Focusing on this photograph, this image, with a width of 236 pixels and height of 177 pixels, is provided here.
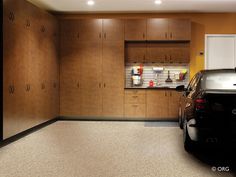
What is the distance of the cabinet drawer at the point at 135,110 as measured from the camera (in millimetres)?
7578

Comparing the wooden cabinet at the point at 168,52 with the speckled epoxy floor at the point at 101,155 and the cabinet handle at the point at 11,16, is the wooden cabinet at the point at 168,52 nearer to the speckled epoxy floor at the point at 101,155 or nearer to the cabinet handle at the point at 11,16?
the speckled epoxy floor at the point at 101,155

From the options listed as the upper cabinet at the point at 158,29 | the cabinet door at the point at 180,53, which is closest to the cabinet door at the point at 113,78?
the upper cabinet at the point at 158,29

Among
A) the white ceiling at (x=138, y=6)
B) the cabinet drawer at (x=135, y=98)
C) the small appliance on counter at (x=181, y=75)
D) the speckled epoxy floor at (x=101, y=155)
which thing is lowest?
the speckled epoxy floor at (x=101, y=155)

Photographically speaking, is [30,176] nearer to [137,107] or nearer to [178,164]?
[178,164]

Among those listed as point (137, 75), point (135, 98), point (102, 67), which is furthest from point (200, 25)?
point (102, 67)

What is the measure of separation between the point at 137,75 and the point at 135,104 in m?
0.77

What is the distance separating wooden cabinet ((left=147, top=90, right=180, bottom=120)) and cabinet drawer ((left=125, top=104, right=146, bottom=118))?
0.14 metres

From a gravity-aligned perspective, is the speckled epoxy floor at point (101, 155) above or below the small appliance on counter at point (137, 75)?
below

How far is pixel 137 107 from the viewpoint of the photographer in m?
7.58

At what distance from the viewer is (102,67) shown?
25.0 feet

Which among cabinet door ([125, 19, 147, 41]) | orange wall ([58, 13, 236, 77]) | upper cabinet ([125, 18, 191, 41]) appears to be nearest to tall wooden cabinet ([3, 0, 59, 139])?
cabinet door ([125, 19, 147, 41])

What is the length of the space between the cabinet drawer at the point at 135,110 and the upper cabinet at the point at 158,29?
5.53ft

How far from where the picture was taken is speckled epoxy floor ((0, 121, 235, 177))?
3449 mm

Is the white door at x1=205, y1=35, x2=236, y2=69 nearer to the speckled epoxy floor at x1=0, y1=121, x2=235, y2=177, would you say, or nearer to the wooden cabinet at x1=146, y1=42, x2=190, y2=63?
the wooden cabinet at x1=146, y1=42, x2=190, y2=63
